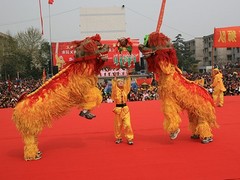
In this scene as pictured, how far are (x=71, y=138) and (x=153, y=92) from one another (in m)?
8.47

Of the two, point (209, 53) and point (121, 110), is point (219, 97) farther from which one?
point (209, 53)

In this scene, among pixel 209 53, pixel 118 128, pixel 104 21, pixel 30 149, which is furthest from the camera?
pixel 209 53

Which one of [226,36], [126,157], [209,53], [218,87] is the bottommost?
[126,157]

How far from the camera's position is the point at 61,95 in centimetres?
389

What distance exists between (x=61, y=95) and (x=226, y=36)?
744 centimetres

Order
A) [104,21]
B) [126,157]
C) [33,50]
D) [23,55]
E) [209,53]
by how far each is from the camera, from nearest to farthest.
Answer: [126,157], [104,21], [23,55], [33,50], [209,53]

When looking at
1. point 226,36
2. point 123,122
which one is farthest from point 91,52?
point 226,36

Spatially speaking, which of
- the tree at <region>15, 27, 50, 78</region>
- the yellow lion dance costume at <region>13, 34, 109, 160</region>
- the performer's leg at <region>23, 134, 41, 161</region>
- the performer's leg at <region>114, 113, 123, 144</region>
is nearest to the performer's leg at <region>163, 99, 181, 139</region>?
the performer's leg at <region>114, 113, 123, 144</region>

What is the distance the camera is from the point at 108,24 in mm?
22328

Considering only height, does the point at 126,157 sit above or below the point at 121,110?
below

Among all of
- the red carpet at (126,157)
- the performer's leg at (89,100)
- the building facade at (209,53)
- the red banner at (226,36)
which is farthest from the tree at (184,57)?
the performer's leg at (89,100)

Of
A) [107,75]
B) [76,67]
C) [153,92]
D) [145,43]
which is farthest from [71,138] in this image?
[107,75]

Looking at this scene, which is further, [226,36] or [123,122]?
[226,36]

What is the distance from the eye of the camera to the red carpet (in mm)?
3051
